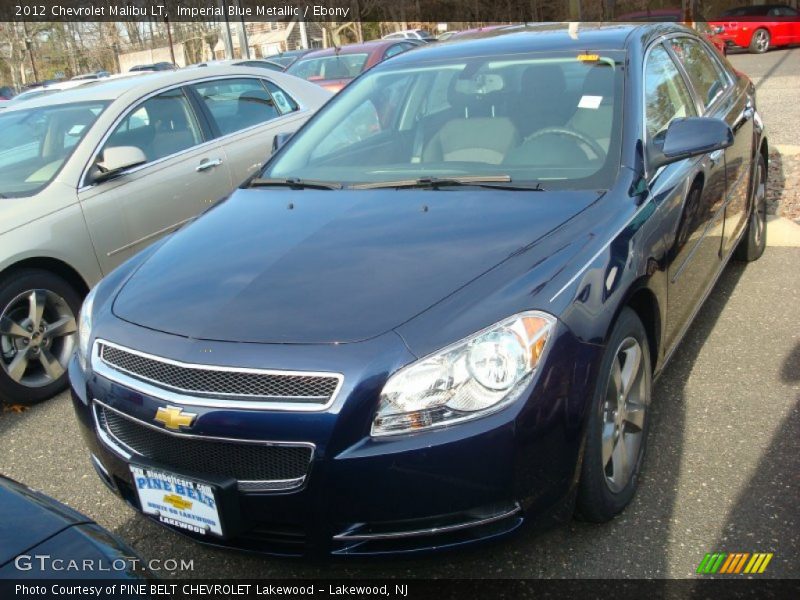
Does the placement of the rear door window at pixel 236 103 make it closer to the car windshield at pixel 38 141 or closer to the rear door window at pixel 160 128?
the rear door window at pixel 160 128

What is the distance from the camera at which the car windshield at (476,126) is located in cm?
308

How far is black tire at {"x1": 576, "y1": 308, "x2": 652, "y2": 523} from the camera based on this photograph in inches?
91.7

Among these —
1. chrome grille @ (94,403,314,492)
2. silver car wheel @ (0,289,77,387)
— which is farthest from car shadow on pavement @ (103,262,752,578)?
silver car wheel @ (0,289,77,387)

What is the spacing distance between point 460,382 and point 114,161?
316 centimetres

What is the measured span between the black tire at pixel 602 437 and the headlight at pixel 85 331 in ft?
5.40

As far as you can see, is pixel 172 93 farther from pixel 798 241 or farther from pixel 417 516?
pixel 798 241

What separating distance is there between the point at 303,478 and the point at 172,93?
3.94m

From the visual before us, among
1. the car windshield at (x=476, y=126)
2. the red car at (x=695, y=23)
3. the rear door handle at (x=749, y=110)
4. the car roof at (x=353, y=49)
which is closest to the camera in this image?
the car windshield at (x=476, y=126)

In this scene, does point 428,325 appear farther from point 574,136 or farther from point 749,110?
point 749,110

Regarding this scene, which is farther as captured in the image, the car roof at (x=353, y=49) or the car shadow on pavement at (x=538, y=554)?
the car roof at (x=353, y=49)

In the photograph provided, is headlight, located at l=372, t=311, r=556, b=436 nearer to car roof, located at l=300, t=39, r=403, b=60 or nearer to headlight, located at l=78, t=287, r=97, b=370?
headlight, located at l=78, t=287, r=97, b=370

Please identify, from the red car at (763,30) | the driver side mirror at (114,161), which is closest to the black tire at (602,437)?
the driver side mirror at (114,161)

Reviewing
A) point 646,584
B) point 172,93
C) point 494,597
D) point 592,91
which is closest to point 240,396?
point 494,597

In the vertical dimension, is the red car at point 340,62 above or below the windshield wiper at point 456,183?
below
